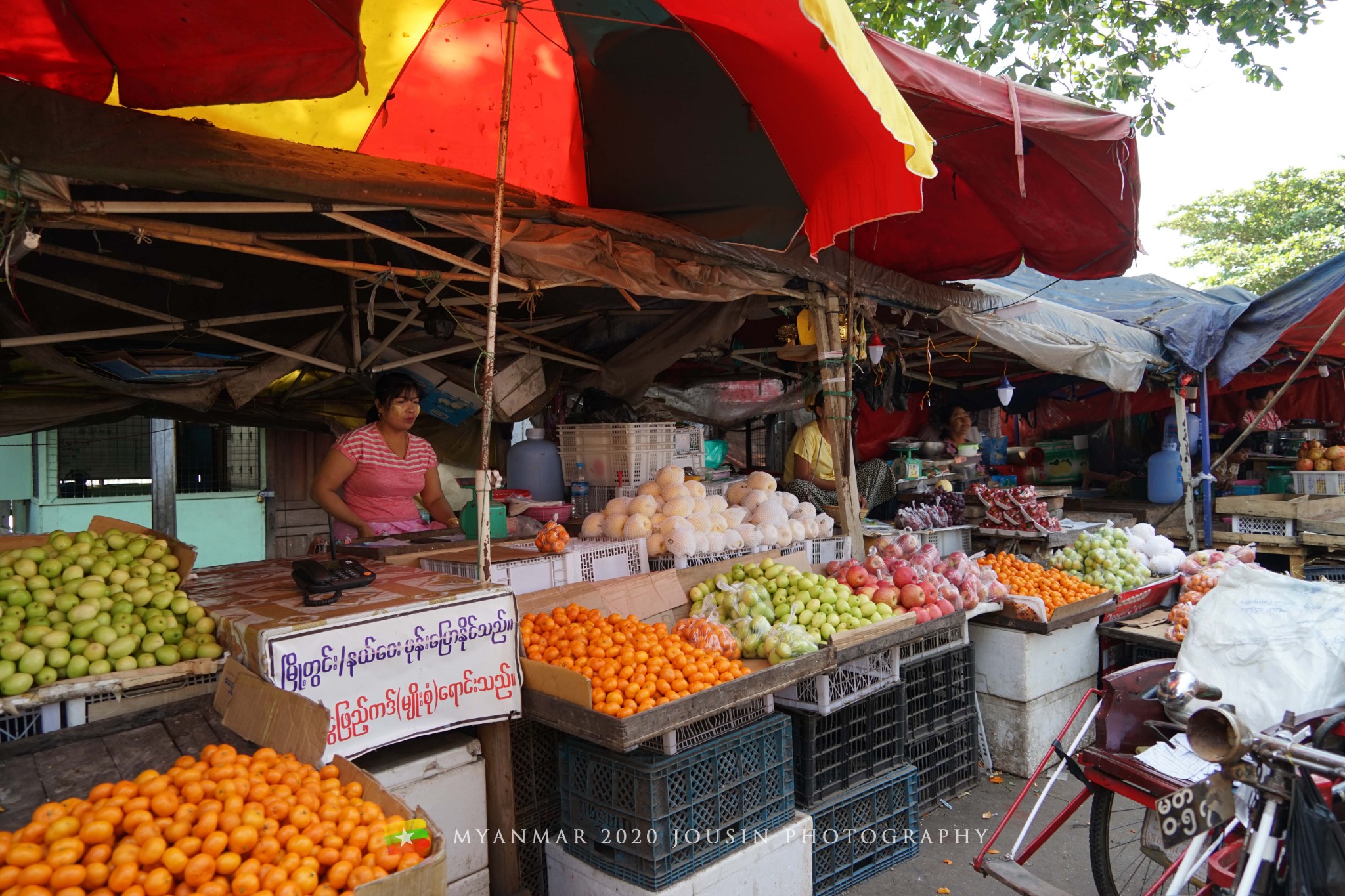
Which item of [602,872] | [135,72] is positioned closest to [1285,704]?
[602,872]

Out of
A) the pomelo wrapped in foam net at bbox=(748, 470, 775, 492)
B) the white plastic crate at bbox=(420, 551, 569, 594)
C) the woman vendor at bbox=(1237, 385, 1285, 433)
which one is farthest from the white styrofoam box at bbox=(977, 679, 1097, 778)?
the woman vendor at bbox=(1237, 385, 1285, 433)

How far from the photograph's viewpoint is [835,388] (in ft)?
16.8

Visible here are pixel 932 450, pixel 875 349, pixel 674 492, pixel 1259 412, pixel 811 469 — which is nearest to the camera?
pixel 674 492

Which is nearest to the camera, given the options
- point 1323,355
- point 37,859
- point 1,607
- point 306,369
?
point 37,859

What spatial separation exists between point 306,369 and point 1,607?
363 centimetres

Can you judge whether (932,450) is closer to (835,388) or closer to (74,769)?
(835,388)

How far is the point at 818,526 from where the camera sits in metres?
5.19

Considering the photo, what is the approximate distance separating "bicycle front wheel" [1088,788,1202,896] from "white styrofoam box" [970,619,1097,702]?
0.75 m

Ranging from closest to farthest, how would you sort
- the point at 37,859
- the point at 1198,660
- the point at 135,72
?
1. the point at 37,859
2. the point at 135,72
3. the point at 1198,660

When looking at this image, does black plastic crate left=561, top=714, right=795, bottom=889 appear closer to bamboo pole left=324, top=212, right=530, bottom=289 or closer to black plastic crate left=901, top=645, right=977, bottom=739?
black plastic crate left=901, top=645, right=977, bottom=739

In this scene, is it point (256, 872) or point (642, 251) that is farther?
point (642, 251)

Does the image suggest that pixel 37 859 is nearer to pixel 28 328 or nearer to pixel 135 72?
pixel 135 72

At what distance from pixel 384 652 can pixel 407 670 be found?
0.35 feet

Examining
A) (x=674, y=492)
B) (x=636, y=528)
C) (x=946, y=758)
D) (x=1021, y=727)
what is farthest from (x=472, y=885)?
(x=1021, y=727)
